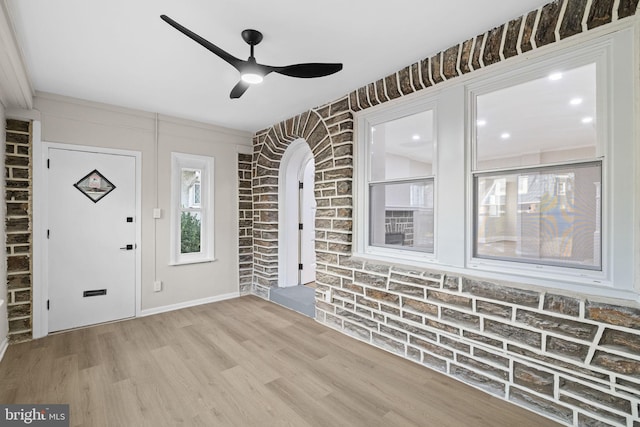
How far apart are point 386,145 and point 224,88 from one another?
1745 millimetres

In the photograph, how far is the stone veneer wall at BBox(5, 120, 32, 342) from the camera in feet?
9.78

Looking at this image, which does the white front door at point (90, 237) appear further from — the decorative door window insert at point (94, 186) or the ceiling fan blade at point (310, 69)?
the ceiling fan blade at point (310, 69)

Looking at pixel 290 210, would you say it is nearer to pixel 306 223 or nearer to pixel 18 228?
pixel 306 223

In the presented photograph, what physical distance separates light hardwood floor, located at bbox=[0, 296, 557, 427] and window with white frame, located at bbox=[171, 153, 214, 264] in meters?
1.21

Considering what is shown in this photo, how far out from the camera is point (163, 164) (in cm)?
391

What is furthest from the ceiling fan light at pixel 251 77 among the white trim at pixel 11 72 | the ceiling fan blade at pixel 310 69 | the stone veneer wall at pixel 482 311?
the white trim at pixel 11 72

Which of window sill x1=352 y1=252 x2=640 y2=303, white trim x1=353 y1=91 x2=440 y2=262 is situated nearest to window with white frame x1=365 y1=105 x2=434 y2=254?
white trim x1=353 y1=91 x2=440 y2=262

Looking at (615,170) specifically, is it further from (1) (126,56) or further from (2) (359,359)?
(1) (126,56)

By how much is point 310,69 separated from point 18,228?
3.30 meters

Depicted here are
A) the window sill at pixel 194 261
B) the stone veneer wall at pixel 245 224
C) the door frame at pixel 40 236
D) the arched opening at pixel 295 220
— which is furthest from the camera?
the stone veneer wall at pixel 245 224

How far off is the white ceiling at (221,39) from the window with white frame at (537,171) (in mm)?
→ 437

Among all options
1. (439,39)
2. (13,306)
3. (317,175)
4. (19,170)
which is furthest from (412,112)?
(13,306)

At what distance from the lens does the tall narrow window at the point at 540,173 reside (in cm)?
186

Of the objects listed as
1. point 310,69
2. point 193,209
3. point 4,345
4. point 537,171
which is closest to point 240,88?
point 310,69
